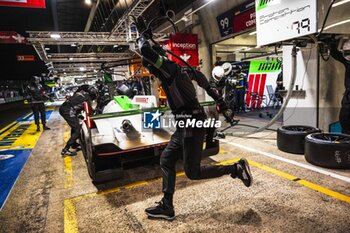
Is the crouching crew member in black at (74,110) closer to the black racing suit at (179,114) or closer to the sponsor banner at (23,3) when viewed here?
the sponsor banner at (23,3)

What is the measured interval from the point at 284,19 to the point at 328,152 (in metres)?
2.34

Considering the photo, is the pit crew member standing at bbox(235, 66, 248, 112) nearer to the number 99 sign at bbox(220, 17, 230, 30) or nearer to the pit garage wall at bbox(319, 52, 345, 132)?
the number 99 sign at bbox(220, 17, 230, 30)

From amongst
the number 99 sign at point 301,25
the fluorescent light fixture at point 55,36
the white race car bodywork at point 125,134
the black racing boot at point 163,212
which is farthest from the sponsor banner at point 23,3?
the black racing boot at point 163,212

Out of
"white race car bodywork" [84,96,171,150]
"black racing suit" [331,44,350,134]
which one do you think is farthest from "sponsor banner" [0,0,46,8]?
"black racing suit" [331,44,350,134]

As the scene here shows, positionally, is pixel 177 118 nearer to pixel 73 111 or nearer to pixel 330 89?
pixel 73 111

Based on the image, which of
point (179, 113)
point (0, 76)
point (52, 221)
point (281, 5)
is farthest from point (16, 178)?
point (0, 76)

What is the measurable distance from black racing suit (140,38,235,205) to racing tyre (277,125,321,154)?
8.35ft

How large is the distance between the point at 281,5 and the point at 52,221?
15.6ft

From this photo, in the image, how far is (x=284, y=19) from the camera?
3.97 metres

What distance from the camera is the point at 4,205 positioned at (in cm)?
314

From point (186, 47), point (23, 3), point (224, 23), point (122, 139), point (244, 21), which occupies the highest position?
point (23, 3)

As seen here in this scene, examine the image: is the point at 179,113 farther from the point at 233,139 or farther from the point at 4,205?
the point at 233,139

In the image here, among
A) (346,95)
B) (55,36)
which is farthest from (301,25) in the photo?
(55,36)

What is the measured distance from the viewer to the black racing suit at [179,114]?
2343mm
